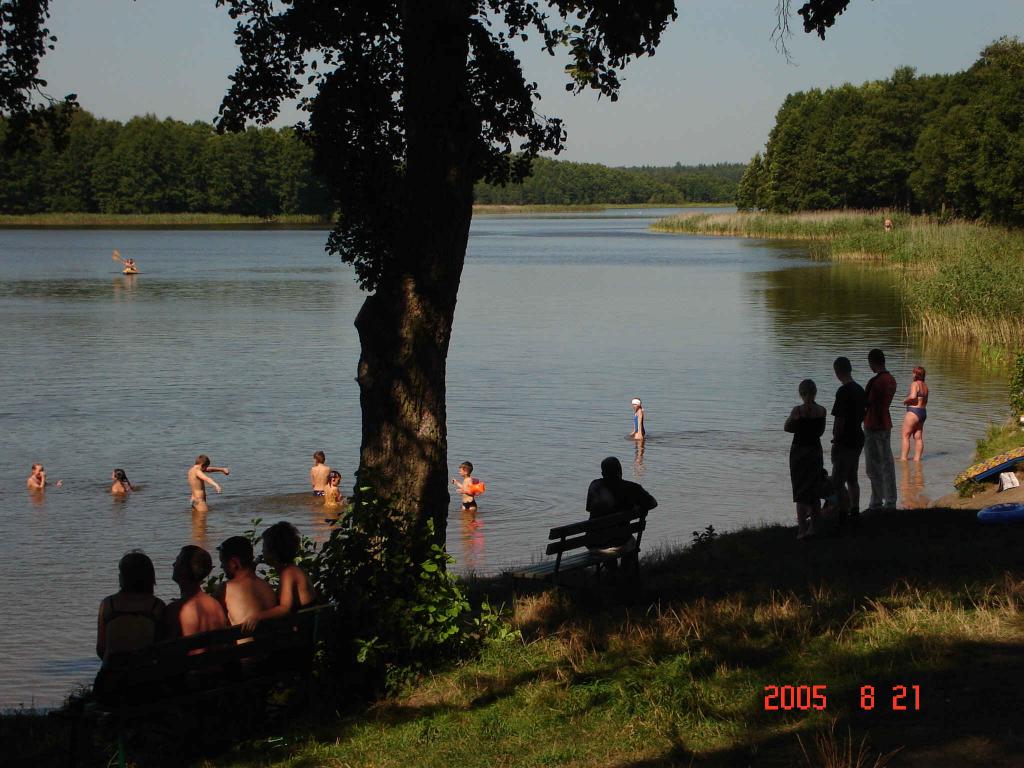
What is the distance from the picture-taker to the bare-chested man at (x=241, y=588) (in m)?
7.08

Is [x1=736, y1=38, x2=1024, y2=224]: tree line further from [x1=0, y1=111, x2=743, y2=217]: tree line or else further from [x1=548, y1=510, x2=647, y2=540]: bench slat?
[x1=548, y1=510, x2=647, y2=540]: bench slat

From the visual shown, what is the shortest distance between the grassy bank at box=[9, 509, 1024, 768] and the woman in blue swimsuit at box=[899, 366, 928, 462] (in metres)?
10.7

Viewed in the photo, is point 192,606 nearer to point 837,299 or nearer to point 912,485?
point 912,485

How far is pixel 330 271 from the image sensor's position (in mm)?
81500

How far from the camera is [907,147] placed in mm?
121625

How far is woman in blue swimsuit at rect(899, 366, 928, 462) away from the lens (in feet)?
64.0

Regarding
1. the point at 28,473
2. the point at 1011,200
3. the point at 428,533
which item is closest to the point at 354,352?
the point at 28,473

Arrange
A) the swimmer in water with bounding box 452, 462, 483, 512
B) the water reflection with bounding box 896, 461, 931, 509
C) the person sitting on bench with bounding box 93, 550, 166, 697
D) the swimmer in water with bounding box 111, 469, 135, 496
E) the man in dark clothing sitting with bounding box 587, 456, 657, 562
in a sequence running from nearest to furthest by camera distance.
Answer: the person sitting on bench with bounding box 93, 550, 166, 697 → the man in dark clothing sitting with bounding box 587, 456, 657, 562 → the water reflection with bounding box 896, 461, 931, 509 → the swimmer in water with bounding box 452, 462, 483, 512 → the swimmer in water with bounding box 111, 469, 135, 496

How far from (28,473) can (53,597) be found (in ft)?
27.8

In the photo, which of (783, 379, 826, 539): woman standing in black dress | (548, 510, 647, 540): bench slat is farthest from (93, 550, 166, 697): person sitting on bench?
(783, 379, 826, 539): woman standing in black dress

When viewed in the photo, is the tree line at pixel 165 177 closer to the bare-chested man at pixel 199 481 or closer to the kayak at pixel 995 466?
the bare-chested man at pixel 199 481

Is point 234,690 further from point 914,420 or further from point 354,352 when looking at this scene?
point 354,352

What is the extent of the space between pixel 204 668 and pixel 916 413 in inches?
609

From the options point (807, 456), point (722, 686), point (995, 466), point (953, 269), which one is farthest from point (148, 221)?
point (722, 686)
